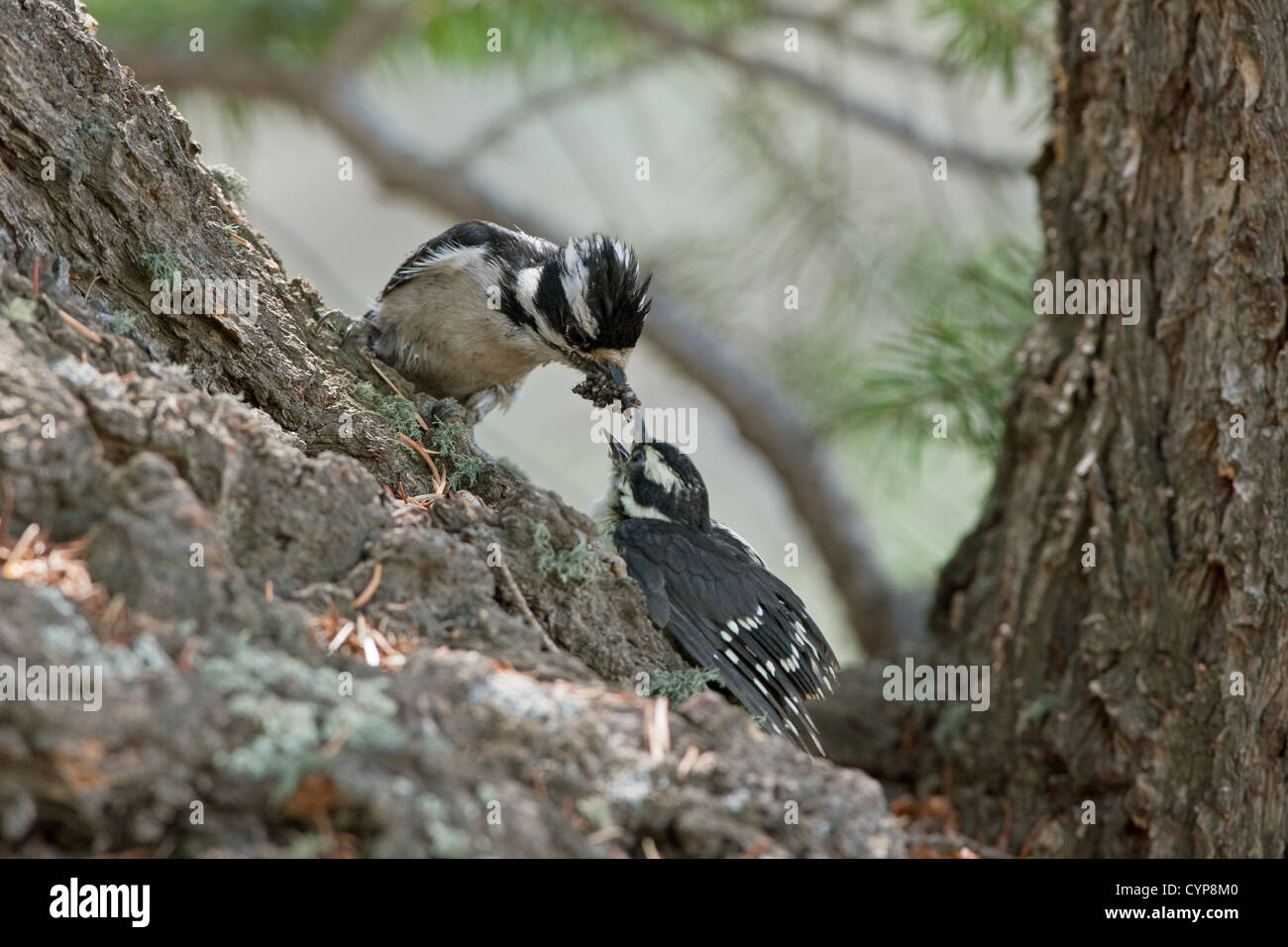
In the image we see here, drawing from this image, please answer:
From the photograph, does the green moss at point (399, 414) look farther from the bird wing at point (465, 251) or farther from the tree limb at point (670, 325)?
the tree limb at point (670, 325)

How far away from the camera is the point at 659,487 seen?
3.78 metres

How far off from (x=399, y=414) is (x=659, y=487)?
3.14 ft

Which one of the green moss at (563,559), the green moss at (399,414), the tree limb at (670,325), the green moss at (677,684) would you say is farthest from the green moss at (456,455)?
the tree limb at (670,325)

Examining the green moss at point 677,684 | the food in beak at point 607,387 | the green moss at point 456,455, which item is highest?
the food in beak at point 607,387

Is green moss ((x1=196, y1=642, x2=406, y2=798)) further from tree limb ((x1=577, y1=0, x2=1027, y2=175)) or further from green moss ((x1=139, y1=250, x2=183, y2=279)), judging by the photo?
tree limb ((x1=577, y1=0, x2=1027, y2=175))

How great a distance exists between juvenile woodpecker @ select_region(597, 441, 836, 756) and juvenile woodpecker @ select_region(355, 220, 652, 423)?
1.20 ft

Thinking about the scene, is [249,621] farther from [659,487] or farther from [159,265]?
[659,487]

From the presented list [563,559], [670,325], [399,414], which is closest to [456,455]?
[399,414]

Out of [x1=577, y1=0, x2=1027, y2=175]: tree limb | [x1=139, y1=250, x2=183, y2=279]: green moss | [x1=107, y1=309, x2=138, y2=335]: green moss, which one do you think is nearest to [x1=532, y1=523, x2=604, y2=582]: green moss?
[x1=107, y1=309, x2=138, y2=335]: green moss

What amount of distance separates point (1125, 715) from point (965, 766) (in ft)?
2.13

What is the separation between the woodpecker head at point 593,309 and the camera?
3.60m

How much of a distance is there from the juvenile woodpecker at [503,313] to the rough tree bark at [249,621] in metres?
1.04

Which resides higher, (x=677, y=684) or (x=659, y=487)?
(x=659, y=487)

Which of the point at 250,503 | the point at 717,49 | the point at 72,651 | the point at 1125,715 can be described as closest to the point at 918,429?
the point at 1125,715
